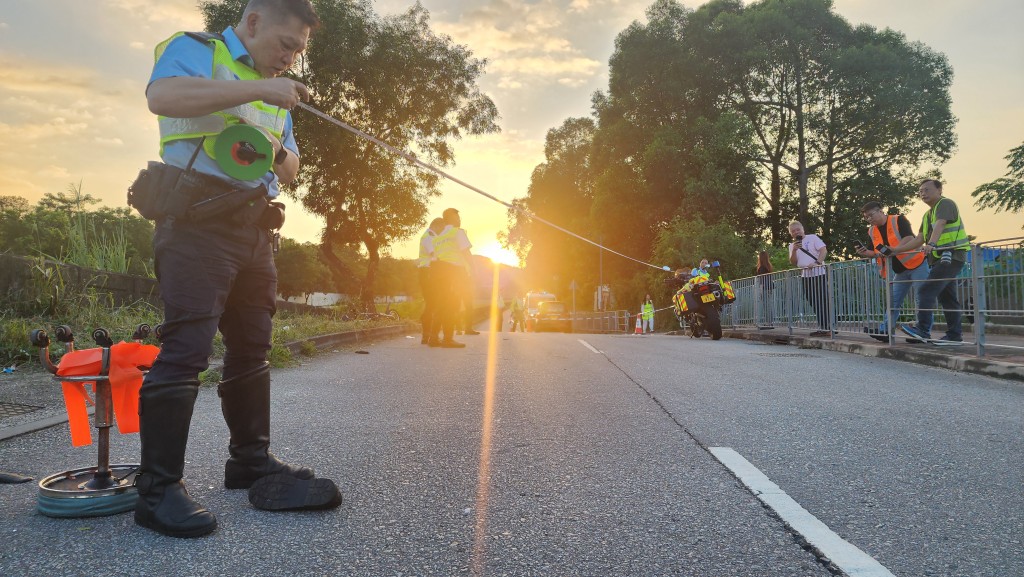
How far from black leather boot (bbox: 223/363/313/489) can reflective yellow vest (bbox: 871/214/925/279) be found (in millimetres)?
9035

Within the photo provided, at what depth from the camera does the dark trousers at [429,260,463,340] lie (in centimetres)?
1096

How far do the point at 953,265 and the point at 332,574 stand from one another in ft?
30.2

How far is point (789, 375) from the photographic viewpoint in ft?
24.0

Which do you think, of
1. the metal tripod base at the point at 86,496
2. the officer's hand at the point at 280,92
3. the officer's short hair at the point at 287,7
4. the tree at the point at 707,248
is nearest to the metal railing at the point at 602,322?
the tree at the point at 707,248

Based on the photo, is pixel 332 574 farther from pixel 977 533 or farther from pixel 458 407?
pixel 458 407

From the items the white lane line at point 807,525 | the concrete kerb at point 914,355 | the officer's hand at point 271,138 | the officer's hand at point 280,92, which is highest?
the officer's hand at point 280,92

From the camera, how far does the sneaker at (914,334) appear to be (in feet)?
31.2

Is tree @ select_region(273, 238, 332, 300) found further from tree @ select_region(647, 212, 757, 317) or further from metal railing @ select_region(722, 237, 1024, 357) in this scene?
metal railing @ select_region(722, 237, 1024, 357)

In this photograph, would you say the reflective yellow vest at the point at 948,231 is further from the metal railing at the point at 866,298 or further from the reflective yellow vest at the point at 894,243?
the metal railing at the point at 866,298

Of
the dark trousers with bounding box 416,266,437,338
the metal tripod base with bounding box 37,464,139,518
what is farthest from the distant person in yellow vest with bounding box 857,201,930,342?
the metal tripod base with bounding box 37,464,139,518

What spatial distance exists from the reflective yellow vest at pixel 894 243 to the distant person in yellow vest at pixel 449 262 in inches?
240

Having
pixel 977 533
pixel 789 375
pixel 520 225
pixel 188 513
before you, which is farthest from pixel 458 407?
pixel 520 225

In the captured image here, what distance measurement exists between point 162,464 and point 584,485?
1.68 meters

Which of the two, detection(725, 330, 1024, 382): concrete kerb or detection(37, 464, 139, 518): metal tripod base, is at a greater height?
detection(725, 330, 1024, 382): concrete kerb
